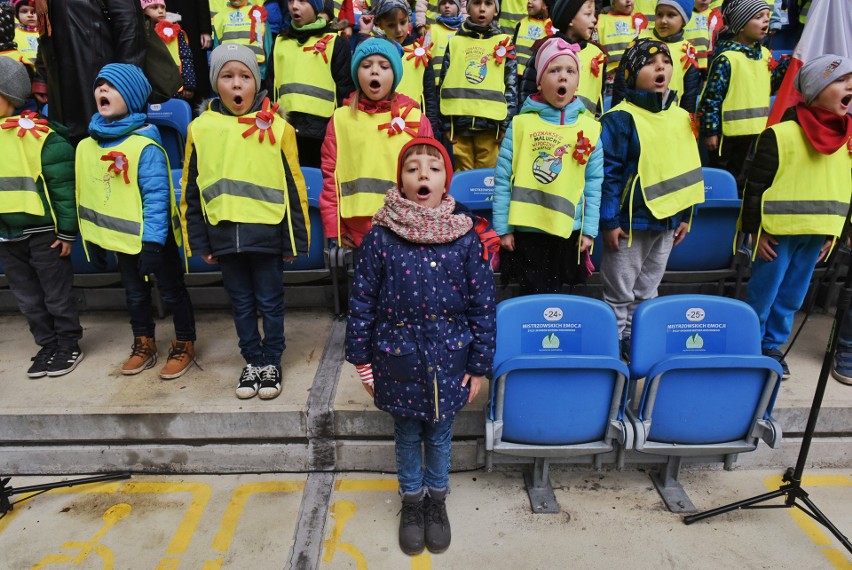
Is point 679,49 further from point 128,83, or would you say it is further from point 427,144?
point 128,83

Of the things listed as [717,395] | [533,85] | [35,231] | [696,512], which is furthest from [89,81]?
A: [696,512]

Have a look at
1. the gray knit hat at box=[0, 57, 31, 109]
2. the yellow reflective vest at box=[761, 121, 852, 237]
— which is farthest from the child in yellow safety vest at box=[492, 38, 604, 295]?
the gray knit hat at box=[0, 57, 31, 109]

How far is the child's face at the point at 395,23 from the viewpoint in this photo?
4.03 m

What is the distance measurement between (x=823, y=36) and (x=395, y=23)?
2.74 m

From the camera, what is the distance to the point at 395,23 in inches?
161

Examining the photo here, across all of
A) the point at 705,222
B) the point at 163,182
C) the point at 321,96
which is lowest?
the point at 705,222

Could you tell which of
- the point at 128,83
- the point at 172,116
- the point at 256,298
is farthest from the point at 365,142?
the point at 172,116

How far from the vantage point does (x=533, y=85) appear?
11.0 feet

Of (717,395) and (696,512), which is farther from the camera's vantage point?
(696,512)

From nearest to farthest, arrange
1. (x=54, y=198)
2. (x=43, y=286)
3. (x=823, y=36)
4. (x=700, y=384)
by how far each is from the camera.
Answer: (x=700, y=384) → (x=54, y=198) → (x=43, y=286) → (x=823, y=36)

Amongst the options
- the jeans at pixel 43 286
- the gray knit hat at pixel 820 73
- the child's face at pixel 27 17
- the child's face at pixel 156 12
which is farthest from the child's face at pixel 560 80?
the child's face at pixel 27 17

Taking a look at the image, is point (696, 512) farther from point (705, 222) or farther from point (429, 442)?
point (705, 222)

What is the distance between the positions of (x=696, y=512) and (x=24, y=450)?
3269 mm

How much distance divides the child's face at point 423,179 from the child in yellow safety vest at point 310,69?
216 centimetres
